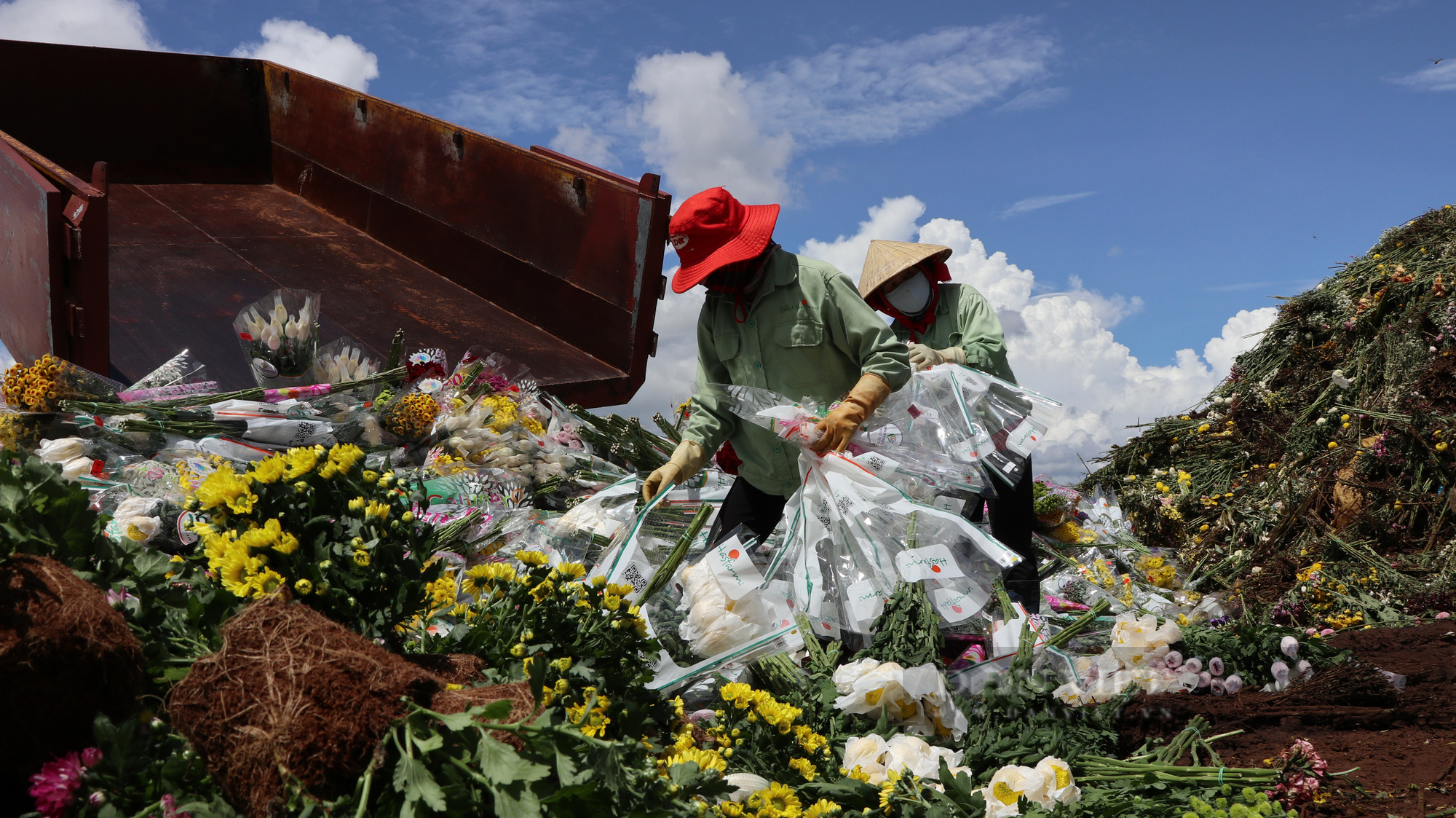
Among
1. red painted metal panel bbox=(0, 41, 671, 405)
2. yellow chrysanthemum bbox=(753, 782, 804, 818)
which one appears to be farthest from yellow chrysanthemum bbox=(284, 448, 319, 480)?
red painted metal panel bbox=(0, 41, 671, 405)

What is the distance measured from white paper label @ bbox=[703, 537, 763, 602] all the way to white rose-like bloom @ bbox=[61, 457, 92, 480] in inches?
85.5

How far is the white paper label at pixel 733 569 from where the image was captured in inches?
91.0

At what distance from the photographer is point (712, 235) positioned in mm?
2973

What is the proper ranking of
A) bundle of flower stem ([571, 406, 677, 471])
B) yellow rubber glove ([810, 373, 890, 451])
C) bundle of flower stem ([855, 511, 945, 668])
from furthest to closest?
bundle of flower stem ([571, 406, 677, 471]) < yellow rubber glove ([810, 373, 890, 451]) < bundle of flower stem ([855, 511, 945, 668])

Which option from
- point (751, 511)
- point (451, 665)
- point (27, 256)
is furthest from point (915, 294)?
point (27, 256)

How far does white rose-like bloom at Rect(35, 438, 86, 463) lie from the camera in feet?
10.2

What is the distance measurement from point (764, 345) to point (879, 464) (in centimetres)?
62

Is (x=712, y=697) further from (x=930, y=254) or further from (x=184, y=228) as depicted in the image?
(x=184, y=228)

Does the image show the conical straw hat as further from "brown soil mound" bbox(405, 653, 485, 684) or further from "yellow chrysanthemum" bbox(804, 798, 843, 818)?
"brown soil mound" bbox(405, 653, 485, 684)

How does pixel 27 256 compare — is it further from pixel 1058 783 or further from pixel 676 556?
pixel 1058 783

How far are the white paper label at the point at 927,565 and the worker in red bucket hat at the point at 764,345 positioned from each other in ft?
1.47

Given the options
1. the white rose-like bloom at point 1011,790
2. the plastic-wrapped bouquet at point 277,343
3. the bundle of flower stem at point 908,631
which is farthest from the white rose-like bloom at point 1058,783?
the plastic-wrapped bouquet at point 277,343

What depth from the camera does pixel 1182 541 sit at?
583 cm

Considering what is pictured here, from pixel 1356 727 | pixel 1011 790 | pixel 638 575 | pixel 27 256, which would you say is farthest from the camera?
pixel 27 256
